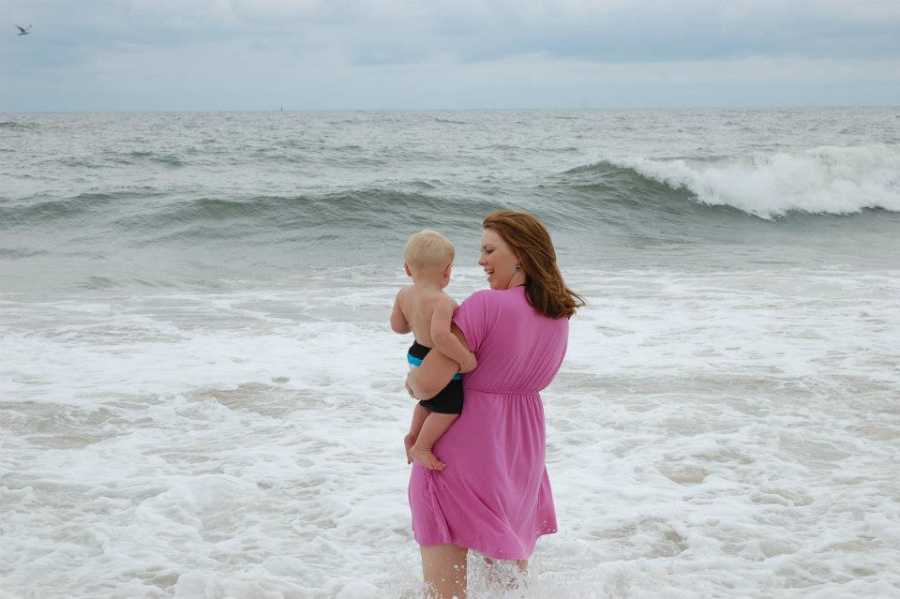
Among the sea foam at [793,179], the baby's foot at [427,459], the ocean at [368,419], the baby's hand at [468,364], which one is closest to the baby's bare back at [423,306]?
the baby's hand at [468,364]

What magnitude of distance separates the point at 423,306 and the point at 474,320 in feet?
0.54

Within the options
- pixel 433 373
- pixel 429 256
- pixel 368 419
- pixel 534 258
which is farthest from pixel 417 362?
pixel 368 419

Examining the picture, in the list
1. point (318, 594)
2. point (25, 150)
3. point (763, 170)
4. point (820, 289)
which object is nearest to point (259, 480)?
point (318, 594)

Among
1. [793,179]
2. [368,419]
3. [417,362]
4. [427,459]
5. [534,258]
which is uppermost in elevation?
[534,258]

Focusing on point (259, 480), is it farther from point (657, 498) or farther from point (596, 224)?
point (596, 224)

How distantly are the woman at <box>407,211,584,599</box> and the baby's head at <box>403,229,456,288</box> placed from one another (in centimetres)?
13

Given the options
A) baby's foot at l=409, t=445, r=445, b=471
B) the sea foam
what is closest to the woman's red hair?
baby's foot at l=409, t=445, r=445, b=471

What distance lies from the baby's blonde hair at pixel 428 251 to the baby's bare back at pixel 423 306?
8 centimetres

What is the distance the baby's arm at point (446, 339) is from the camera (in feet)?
9.44

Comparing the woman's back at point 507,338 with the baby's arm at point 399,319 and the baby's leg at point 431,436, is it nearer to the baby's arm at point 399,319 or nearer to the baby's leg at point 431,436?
the baby's leg at point 431,436

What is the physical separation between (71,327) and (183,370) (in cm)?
206

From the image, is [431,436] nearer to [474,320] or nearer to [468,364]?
[468,364]

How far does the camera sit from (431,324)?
9.58 feet

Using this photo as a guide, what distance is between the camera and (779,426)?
19.5 feet
